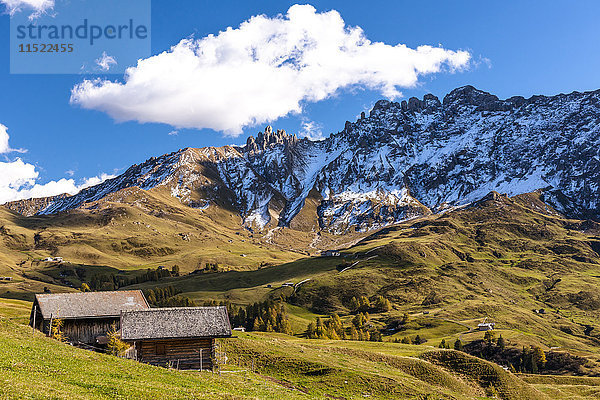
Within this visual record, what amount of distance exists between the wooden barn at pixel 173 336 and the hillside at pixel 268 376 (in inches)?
184

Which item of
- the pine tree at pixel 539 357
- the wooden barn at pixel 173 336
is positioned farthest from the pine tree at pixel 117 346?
the pine tree at pixel 539 357

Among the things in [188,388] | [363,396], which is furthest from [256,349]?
[188,388]

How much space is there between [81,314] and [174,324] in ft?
56.6

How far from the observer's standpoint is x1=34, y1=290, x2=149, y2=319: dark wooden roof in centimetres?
7100

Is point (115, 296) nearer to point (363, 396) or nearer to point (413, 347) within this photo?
point (363, 396)

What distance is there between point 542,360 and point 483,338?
22846mm

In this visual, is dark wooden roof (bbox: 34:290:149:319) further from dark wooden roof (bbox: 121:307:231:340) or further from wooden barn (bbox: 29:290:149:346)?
dark wooden roof (bbox: 121:307:231:340)

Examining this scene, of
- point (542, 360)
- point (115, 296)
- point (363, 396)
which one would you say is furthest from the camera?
point (542, 360)

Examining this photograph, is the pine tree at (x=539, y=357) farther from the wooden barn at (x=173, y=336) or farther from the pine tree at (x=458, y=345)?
the wooden barn at (x=173, y=336)

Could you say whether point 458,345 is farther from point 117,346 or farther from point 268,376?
point 117,346

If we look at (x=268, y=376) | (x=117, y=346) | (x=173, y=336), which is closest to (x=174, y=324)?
(x=173, y=336)

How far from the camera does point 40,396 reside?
84.2ft

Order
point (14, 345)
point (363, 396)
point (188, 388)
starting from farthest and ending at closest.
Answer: point (363, 396)
point (14, 345)
point (188, 388)

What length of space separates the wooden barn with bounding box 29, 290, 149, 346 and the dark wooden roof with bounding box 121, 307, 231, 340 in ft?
33.7
